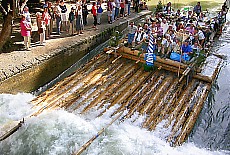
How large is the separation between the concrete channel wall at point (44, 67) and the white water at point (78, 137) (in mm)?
1018

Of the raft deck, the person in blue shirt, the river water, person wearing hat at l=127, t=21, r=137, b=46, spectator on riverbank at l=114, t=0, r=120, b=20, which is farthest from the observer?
spectator on riverbank at l=114, t=0, r=120, b=20

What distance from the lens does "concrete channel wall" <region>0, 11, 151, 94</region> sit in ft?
34.1

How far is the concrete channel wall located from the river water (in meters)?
0.41

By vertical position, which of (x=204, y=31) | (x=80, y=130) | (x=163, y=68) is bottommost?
(x=80, y=130)

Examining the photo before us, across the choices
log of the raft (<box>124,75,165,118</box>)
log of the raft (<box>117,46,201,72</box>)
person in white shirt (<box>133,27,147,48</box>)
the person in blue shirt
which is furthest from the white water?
person in white shirt (<box>133,27,147,48</box>)

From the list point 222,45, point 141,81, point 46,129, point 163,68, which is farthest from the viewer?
point 222,45

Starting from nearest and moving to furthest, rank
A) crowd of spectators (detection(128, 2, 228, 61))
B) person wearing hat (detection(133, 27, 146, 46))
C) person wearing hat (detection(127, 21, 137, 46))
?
crowd of spectators (detection(128, 2, 228, 61)) → person wearing hat (detection(133, 27, 146, 46)) → person wearing hat (detection(127, 21, 137, 46))

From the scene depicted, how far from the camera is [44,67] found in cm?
1159

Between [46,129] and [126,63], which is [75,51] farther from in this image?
[46,129]

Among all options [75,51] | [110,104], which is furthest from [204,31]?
[110,104]

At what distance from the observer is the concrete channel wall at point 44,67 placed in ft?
34.1

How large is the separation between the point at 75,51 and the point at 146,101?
4.08 m

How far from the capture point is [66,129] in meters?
9.17

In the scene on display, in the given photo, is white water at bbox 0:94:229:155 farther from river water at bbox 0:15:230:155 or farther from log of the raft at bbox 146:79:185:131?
log of the raft at bbox 146:79:185:131
